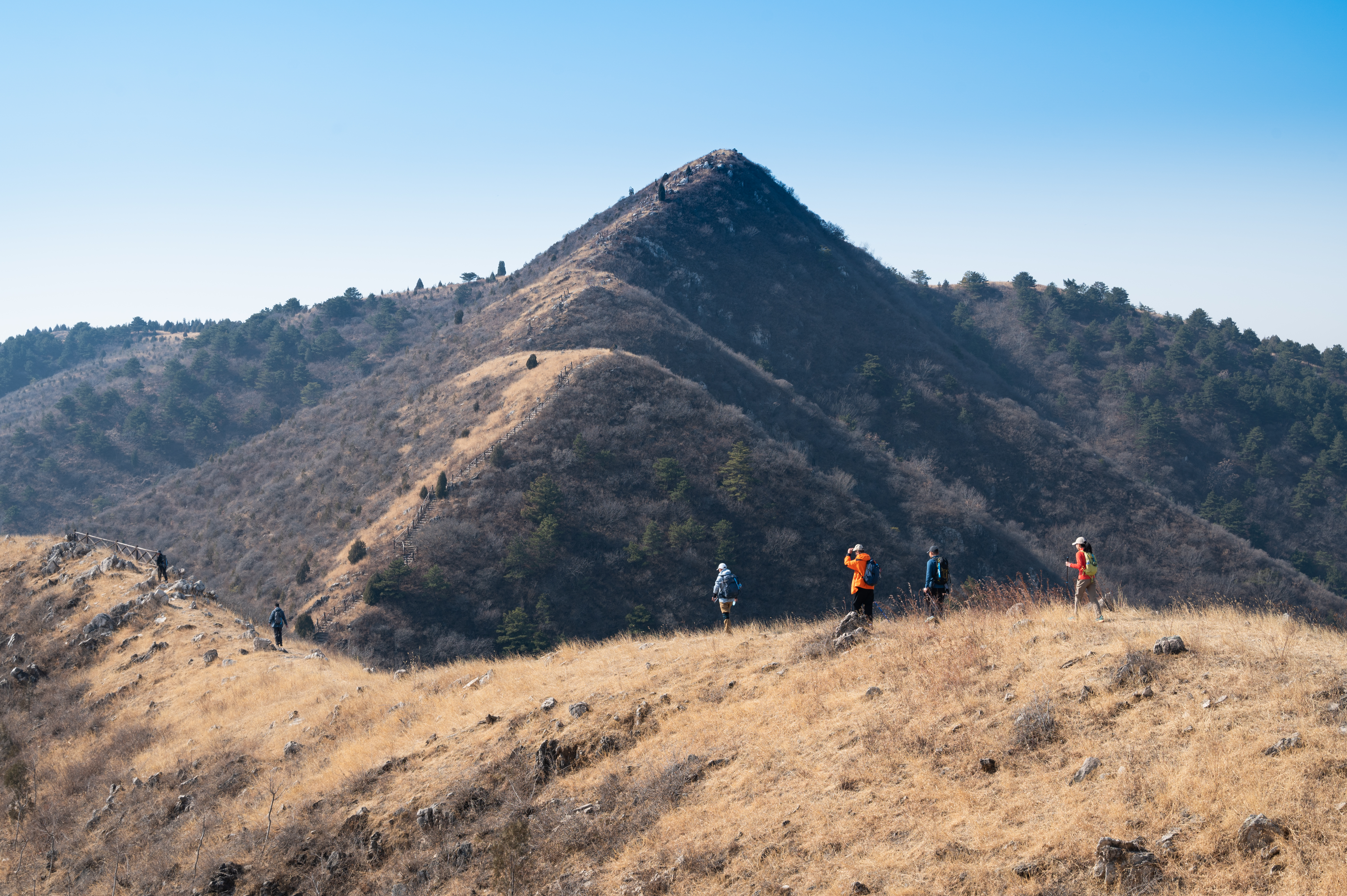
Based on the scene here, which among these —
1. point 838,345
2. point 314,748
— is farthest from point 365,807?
point 838,345

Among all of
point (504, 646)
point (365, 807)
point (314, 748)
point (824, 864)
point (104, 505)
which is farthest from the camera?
point (104, 505)

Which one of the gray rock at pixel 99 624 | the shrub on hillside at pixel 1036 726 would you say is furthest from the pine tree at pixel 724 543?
the shrub on hillside at pixel 1036 726

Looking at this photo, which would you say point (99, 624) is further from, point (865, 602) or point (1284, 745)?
point (1284, 745)

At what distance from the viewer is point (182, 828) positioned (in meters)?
11.7

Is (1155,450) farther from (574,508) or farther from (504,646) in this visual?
(504,646)

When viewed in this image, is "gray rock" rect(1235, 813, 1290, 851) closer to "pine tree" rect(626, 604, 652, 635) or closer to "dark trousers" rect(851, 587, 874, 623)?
"dark trousers" rect(851, 587, 874, 623)

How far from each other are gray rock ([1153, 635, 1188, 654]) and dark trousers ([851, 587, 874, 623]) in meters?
4.29

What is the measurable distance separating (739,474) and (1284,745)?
36278 millimetres

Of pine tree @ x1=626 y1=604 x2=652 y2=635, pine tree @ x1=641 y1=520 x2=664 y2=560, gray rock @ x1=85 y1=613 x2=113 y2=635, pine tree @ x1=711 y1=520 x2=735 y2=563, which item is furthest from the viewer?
pine tree @ x1=711 y1=520 x2=735 y2=563

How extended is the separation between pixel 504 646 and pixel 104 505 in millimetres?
66351

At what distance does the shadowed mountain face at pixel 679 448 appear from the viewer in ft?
126

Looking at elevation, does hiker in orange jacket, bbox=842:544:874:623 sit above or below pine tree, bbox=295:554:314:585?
above

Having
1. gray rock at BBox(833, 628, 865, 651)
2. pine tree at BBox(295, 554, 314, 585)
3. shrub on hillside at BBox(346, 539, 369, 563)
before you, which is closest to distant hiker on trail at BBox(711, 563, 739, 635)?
gray rock at BBox(833, 628, 865, 651)

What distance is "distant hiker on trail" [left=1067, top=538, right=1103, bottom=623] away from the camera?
1034 centimetres
